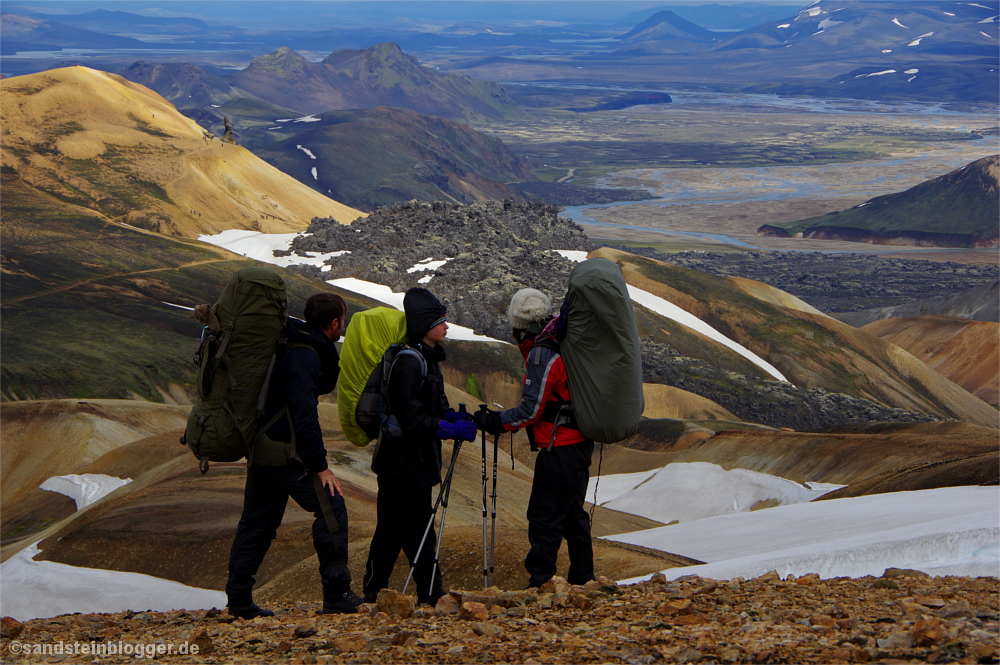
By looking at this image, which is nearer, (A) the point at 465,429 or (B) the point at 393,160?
(A) the point at 465,429

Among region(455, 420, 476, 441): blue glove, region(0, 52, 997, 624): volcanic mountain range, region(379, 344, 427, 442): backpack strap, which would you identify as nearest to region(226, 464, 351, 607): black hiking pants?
region(379, 344, 427, 442): backpack strap

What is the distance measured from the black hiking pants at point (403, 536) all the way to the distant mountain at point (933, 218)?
134 meters

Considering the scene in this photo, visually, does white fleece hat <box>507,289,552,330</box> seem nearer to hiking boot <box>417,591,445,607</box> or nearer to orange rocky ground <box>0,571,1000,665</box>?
orange rocky ground <box>0,571,1000,665</box>

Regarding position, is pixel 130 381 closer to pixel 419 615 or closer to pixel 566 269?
pixel 419 615

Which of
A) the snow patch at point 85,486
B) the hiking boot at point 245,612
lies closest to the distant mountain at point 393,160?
the snow patch at point 85,486

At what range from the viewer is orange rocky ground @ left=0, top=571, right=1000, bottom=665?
15.1ft

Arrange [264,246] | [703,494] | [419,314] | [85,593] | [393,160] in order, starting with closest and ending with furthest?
[419,314] < [85,593] < [703,494] < [264,246] < [393,160]

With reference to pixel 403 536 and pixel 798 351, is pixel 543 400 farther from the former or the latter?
pixel 798 351

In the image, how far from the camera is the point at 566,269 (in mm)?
47281

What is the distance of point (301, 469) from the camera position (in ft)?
21.2

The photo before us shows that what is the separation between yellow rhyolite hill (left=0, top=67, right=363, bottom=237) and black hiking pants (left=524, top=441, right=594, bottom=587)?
50.1 meters

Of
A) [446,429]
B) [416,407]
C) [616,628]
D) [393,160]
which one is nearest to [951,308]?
[446,429]

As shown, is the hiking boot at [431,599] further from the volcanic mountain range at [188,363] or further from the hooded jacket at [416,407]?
the volcanic mountain range at [188,363]

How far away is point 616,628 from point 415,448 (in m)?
2.01
